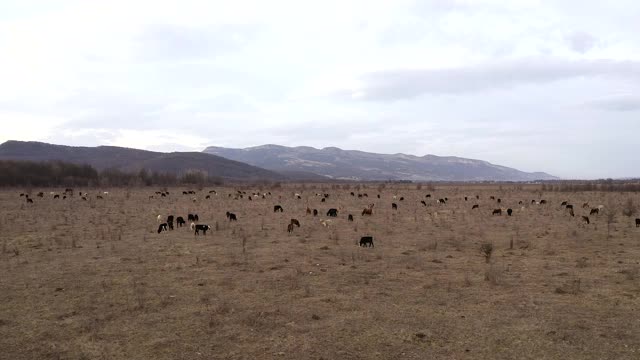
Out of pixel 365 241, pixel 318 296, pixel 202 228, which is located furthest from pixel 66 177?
pixel 318 296

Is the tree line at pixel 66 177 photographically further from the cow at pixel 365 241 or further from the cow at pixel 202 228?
the cow at pixel 365 241

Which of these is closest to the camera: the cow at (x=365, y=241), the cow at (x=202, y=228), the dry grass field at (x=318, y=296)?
the dry grass field at (x=318, y=296)

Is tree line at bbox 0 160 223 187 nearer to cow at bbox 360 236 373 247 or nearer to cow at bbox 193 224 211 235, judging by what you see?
cow at bbox 193 224 211 235

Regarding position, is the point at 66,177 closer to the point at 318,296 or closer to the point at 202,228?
the point at 202,228

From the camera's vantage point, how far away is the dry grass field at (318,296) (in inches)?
334

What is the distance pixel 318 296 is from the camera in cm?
1155

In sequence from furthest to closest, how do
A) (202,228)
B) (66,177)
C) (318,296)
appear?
1. (66,177)
2. (202,228)
3. (318,296)

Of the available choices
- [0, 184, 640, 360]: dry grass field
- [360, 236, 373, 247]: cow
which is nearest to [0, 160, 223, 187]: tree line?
[0, 184, 640, 360]: dry grass field

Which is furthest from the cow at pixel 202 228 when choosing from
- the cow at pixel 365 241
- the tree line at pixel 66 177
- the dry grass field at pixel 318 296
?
the tree line at pixel 66 177

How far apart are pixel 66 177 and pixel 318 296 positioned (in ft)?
295

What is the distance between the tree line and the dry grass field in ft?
223

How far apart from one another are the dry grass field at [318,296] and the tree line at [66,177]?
67936 millimetres

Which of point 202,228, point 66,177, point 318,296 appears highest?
point 66,177

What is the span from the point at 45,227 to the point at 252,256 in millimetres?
13149
